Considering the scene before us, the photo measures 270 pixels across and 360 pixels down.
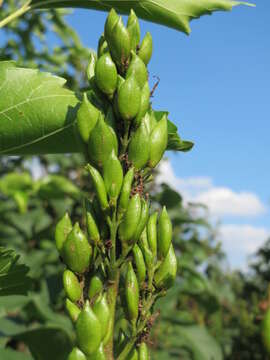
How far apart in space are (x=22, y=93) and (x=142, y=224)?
50 cm

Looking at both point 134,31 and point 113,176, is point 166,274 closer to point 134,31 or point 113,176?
point 113,176

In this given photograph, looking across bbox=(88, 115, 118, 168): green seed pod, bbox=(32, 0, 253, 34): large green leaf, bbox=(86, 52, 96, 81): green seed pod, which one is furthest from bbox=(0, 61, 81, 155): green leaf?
bbox=(32, 0, 253, 34): large green leaf

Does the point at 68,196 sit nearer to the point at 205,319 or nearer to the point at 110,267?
the point at 110,267

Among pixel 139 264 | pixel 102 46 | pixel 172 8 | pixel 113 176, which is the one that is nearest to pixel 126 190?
pixel 113 176

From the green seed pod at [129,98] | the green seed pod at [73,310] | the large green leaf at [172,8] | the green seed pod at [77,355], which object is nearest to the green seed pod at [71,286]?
the green seed pod at [73,310]

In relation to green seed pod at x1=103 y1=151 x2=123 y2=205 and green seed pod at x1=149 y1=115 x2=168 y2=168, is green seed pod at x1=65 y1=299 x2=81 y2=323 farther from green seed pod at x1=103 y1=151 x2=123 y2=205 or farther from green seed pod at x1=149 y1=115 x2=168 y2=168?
green seed pod at x1=149 y1=115 x2=168 y2=168

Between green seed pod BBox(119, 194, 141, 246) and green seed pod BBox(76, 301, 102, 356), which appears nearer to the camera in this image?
green seed pod BBox(76, 301, 102, 356)

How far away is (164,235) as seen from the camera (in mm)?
1050

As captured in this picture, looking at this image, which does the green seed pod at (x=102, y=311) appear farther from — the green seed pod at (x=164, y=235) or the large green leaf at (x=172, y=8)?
the large green leaf at (x=172, y=8)

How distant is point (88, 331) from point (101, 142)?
366 mm

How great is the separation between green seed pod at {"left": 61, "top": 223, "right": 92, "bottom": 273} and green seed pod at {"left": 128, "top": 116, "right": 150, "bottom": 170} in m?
0.18

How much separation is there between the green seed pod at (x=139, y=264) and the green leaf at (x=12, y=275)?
0.35 metres

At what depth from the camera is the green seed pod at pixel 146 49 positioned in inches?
44.8

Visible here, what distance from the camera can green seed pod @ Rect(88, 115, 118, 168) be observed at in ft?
3.34
